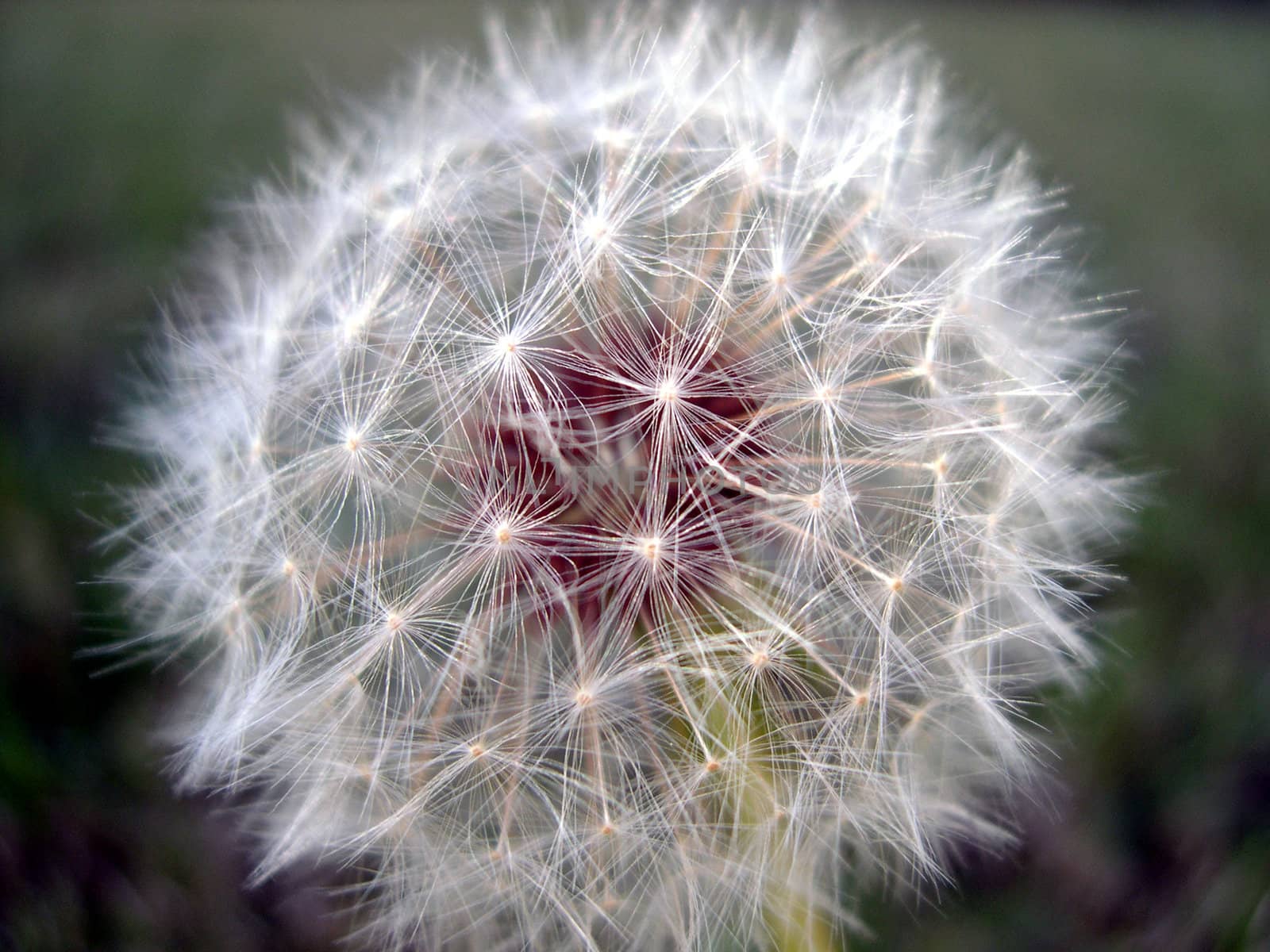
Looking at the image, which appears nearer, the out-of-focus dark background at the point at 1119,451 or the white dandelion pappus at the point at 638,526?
the white dandelion pappus at the point at 638,526

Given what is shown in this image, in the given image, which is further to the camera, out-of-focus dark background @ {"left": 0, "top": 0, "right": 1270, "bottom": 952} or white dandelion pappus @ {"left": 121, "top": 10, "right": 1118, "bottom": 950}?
out-of-focus dark background @ {"left": 0, "top": 0, "right": 1270, "bottom": 952}

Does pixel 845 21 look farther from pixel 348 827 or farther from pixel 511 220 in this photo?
pixel 348 827

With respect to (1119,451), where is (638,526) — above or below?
above

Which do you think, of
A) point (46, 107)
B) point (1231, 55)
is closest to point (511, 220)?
point (46, 107)

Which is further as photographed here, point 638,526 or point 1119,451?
point 1119,451
